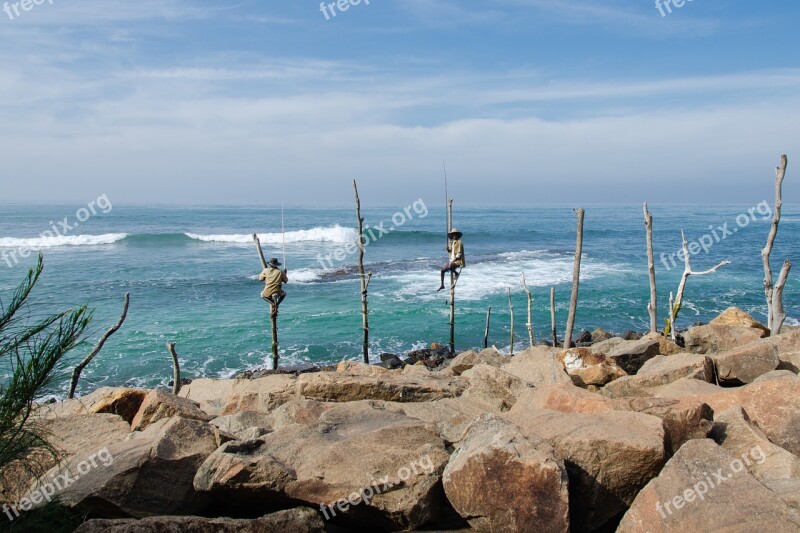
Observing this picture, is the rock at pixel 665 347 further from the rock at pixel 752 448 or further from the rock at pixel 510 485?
the rock at pixel 510 485

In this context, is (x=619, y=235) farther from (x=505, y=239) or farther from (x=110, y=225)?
(x=110, y=225)

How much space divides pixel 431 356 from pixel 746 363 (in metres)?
10.8

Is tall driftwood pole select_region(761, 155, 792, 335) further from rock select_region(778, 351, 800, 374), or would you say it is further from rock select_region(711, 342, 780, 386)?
rock select_region(711, 342, 780, 386)

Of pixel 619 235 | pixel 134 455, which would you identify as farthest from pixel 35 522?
pixel 619 235

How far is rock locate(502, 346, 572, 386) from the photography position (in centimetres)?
975

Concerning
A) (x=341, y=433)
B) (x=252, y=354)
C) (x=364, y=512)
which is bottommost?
(x=252, y=354)

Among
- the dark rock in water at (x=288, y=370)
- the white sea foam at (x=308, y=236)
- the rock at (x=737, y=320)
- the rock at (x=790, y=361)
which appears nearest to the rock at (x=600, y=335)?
the rock at (x=737, y=320)

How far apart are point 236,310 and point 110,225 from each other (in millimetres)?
44667

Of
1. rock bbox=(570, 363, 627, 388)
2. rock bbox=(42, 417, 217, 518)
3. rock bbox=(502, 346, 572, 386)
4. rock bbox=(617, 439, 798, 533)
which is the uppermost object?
rock bbox=(617, 439, 798, 533)

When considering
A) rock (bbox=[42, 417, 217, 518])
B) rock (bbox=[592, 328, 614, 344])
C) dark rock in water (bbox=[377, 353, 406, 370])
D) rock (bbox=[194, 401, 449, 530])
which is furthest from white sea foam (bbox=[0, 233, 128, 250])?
rock (bbox=[194, 401, 449, 530])

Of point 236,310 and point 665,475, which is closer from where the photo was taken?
point 665,475

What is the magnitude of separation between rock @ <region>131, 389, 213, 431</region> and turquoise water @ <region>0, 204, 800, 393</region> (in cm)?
126

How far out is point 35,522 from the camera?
13.3 ft

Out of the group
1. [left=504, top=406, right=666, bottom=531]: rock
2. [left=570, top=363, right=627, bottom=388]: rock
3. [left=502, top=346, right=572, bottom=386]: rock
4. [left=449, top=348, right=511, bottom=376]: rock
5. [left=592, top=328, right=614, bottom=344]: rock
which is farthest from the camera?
[left=592, top=328, right=614, bottom=344]: rock
